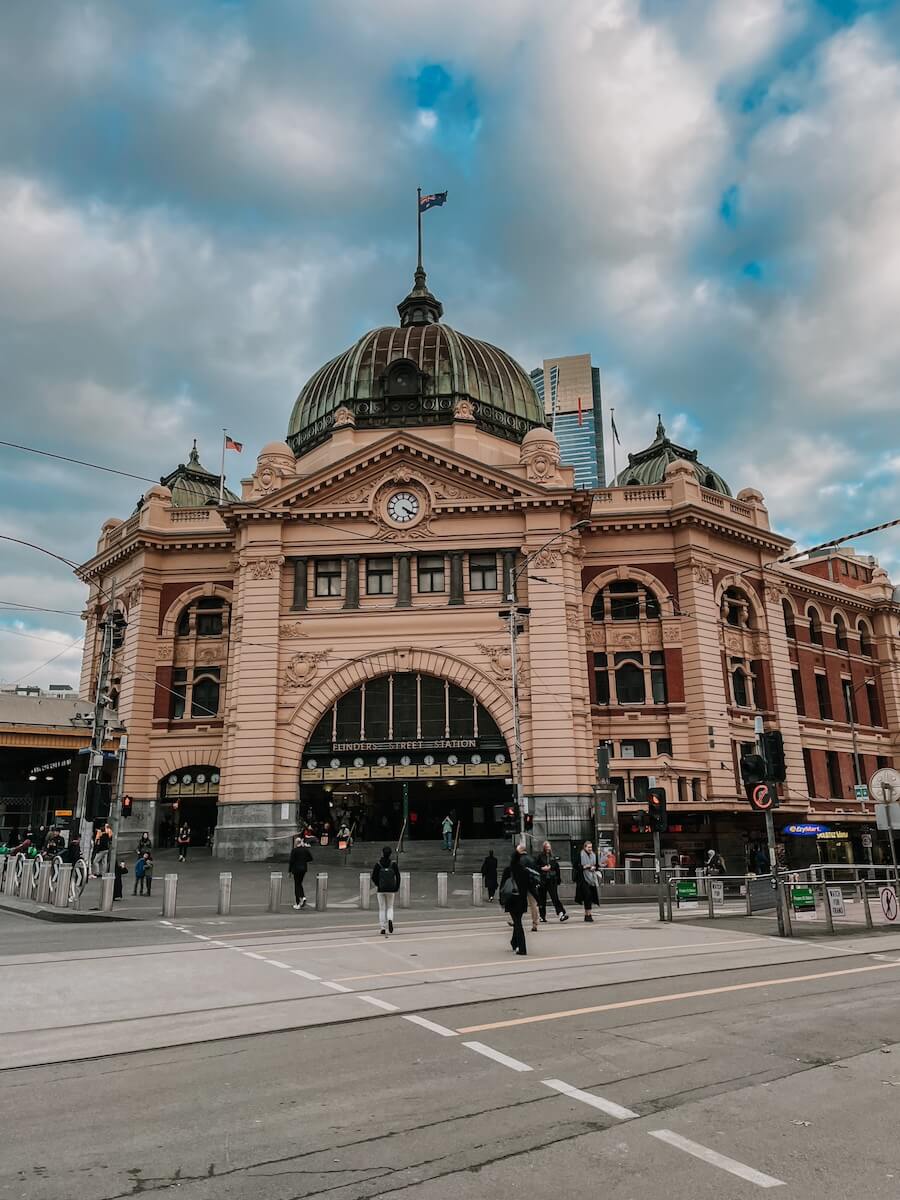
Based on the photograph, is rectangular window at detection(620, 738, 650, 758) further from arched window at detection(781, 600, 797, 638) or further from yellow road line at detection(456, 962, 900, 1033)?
yellow road line at detection(456, 962, 900, 1033)

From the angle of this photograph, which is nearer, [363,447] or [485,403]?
[363,447]

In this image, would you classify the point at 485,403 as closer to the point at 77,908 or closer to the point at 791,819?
the point at 791,819

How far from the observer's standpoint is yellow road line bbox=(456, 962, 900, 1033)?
990 cm

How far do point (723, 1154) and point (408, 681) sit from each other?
38.3 m

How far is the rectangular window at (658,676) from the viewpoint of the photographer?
46688 mm

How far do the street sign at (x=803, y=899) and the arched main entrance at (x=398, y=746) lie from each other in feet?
67.1

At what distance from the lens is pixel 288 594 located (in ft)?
151

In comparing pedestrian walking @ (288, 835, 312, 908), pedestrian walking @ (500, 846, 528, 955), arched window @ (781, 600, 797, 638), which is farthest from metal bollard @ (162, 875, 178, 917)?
arched window @ (781, 600, 797, 638)

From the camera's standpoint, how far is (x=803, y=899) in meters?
22.3

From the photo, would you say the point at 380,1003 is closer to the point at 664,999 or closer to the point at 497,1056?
the point at 497,1056

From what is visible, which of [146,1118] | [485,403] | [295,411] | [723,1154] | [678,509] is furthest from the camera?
[295,411]

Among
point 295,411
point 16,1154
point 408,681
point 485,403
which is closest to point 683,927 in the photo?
point 16,1154

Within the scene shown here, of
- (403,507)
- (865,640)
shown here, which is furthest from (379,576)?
(865,640)

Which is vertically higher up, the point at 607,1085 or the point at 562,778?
the point at 562,778
